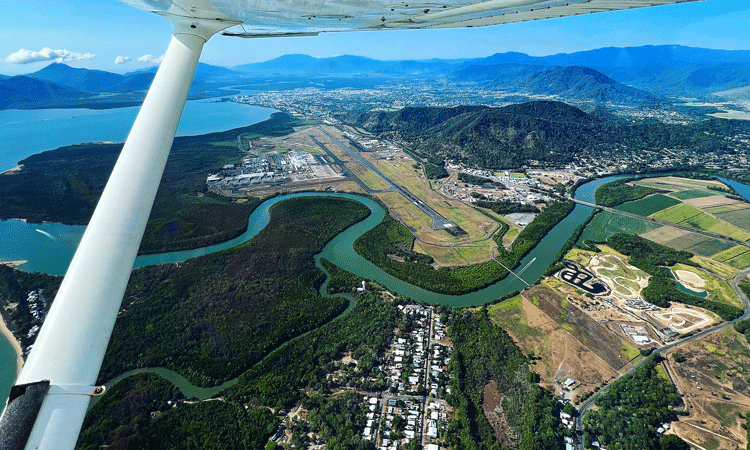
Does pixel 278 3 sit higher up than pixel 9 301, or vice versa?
pixel 278 3

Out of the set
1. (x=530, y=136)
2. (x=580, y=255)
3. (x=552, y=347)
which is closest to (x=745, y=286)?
(x=580, y=255)

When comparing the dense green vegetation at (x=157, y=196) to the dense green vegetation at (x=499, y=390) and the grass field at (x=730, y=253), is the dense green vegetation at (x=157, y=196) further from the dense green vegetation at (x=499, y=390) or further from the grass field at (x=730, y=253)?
the grass field at (x=730, y=253)

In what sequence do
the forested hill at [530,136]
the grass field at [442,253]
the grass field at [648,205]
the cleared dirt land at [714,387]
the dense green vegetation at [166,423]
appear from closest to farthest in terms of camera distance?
the dense green vegetation at [166,423], the cleared dirt land at [714,387], the grass field at [442,253], the grass field at [648,205], the forested hill at [530,136]

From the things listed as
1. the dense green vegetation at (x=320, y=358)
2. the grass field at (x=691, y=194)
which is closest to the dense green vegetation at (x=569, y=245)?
the dense green vegetation at (x=320, y=358)

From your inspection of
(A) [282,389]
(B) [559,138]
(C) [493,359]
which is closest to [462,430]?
(C) [493,359]

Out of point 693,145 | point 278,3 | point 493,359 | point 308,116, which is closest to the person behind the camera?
point 278,3

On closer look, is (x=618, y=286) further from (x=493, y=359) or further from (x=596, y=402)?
(x=493, y=359)

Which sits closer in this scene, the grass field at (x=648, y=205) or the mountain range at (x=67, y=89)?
the grass field at (x=648, y=205)
